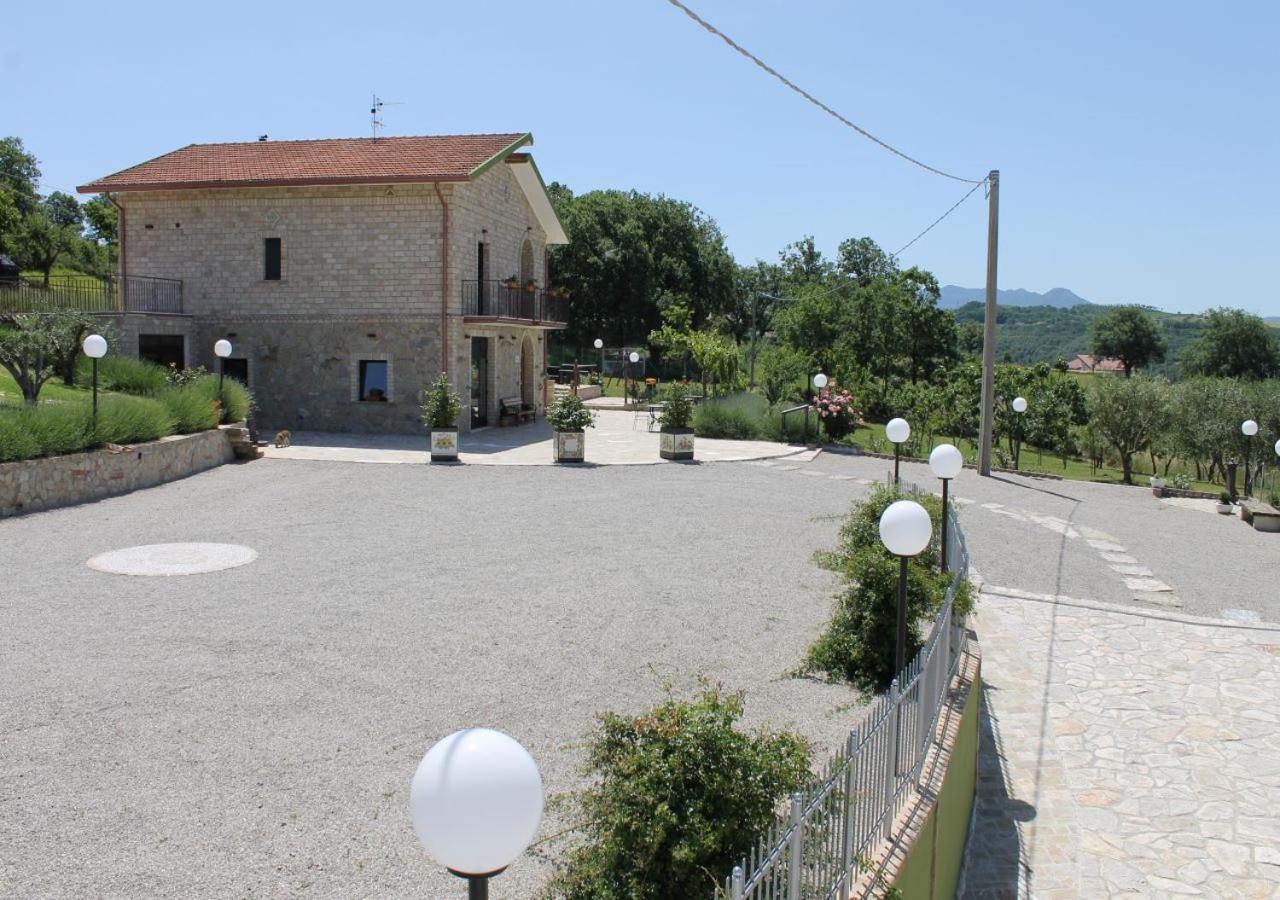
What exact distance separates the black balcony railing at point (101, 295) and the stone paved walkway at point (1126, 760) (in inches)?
Result: 840

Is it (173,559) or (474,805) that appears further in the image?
(173,559)

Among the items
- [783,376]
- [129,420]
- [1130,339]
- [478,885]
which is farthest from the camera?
[1130,339]

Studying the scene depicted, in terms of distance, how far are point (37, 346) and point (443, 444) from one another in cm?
711

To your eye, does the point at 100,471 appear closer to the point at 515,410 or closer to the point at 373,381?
the point at 373,381

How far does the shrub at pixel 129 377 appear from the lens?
1978cm

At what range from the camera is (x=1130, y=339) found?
95.7 meters

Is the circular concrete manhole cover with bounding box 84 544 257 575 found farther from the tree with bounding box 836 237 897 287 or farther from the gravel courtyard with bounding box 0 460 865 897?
the tree with bounding box 836 237 897 287

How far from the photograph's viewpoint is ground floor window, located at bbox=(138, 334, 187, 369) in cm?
2416

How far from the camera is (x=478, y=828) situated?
245 centimetres

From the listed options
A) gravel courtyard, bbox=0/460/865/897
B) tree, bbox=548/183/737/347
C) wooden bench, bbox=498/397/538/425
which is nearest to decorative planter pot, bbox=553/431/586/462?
gravel courtyard, bbox=0/460/865/897

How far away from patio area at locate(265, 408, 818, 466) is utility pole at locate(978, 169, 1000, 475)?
3.75m

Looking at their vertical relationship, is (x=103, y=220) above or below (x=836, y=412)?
above

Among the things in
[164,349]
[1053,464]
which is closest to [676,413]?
[164,349]

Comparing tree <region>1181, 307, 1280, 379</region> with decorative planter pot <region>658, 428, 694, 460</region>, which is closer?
decorative planter pot <region>658, 428, 694, 460</region>
